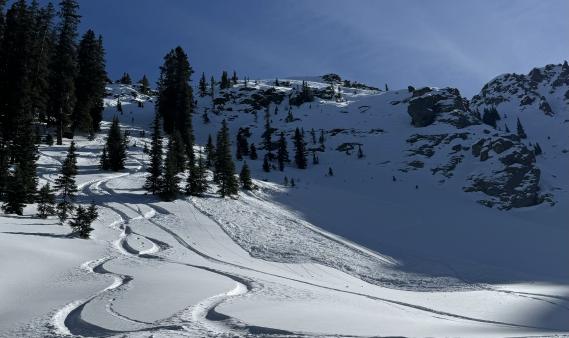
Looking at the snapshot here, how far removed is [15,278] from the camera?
45.1 ft

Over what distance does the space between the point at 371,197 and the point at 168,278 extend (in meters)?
51.4

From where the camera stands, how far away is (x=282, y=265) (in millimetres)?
25875

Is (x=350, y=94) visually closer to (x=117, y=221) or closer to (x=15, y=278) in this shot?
(x=117, y=221)

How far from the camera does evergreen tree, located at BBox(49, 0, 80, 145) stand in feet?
178

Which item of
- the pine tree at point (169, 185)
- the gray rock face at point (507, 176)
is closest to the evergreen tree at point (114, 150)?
the pine tree at point (169, 185)

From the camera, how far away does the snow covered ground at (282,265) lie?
11.1 m

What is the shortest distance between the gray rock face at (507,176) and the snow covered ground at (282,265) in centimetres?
313

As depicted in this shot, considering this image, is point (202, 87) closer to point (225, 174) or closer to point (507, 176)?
point (507, 176)

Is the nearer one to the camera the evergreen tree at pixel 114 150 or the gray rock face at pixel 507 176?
the evergreen tree at pixel 114 150

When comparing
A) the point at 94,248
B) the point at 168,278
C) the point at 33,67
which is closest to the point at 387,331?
the point at 168,278

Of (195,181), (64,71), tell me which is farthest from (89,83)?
(195,181)

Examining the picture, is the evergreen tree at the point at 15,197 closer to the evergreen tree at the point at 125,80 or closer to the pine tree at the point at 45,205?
the pine tree at the point at 45,205

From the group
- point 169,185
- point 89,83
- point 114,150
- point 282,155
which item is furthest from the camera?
point 282,155

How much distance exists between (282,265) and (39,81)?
40402mm
